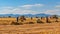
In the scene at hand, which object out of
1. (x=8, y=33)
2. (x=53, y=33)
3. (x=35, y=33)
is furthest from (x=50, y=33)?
(x=8, y=33)

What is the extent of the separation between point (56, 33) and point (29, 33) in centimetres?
428

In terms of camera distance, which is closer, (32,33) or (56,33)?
(56,33)

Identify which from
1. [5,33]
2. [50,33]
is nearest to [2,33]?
[5,33]

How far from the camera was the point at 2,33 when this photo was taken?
2844 centimetres

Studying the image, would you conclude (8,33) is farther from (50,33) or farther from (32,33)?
(50,33)

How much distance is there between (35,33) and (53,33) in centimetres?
307

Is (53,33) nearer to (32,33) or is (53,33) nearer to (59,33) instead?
(59,33)

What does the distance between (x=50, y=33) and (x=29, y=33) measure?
337 cm

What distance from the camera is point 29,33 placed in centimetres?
2895

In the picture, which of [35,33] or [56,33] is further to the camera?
[35,33]

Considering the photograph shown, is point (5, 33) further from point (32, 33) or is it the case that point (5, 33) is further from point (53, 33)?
point (53, 33)

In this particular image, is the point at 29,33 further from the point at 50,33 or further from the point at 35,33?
the point at 50,33

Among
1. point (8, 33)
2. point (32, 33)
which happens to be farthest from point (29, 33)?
point (8, 33)

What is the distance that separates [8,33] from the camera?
2833cm
